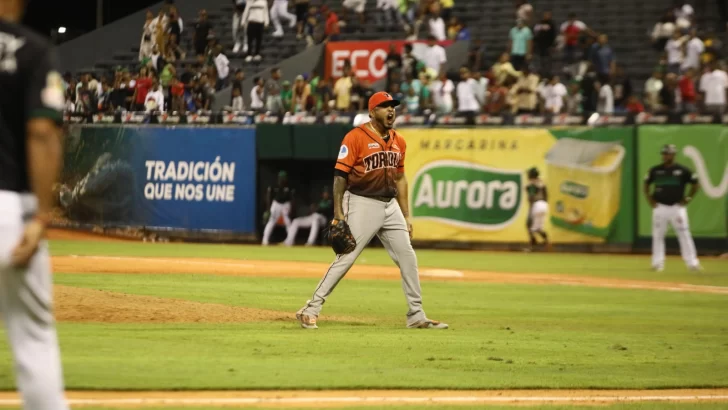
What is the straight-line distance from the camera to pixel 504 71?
91.1 ft

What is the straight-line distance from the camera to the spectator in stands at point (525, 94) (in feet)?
89.2

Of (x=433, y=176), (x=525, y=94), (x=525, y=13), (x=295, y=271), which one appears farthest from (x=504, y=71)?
(x=295, y=271)

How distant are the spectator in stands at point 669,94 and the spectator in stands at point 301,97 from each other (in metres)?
8.59

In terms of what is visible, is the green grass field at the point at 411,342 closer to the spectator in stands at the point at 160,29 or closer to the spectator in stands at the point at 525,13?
the spectator in stands at the point at 525,13

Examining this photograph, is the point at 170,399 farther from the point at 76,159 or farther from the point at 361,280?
the point at 76,159

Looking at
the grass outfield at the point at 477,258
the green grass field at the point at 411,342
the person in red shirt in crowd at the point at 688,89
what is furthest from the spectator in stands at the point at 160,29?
the green grass field at the point at 411,342

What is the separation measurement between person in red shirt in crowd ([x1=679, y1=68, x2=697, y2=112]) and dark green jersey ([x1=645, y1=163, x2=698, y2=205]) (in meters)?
5.70

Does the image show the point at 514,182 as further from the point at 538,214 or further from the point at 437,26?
the point at 437,26

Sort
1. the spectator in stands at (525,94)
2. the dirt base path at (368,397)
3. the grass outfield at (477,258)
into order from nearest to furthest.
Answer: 1. the dirt base path at (368,397)
2. the grass outfield at (477,258)
3. the spectator in stands at (525,94)

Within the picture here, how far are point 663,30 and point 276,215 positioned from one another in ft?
34.2

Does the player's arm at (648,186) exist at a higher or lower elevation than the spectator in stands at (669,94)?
lower

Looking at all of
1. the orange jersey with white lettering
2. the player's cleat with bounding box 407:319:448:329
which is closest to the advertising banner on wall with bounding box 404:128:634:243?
the player's cleat with bounding box 407:319:448:329

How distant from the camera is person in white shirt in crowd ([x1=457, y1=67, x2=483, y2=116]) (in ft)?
91.1

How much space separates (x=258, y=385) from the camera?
25.6 feet
